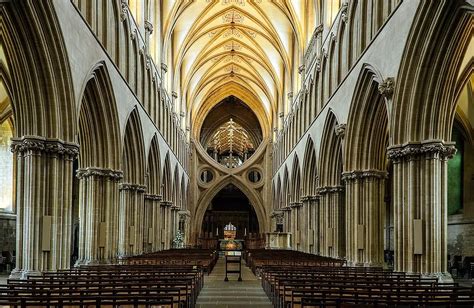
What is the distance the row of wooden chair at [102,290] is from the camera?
855 cm

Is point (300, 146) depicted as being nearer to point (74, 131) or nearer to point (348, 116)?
point (348, 116)

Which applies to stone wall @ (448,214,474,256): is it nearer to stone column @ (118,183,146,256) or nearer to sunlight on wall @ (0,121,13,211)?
stone column @ (118,183,146,256)

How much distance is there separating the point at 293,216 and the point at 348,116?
20.3 m

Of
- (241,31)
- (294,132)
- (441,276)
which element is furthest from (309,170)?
(441,276)

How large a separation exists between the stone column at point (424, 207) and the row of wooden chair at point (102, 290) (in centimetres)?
648

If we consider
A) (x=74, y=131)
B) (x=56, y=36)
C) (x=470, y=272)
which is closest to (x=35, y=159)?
(x=74, y=131)

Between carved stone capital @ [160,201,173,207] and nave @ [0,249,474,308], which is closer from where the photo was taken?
nave @ [0,249,474,308]

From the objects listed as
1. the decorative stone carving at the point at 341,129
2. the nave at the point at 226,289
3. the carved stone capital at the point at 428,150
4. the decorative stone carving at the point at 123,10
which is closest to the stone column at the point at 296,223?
the nave at the point at 226,289

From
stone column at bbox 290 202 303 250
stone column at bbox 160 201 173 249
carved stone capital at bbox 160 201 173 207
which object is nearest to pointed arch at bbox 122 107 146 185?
carved stone capital at bbox 160 201 173 207

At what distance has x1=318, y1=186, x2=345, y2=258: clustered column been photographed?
94.6ft

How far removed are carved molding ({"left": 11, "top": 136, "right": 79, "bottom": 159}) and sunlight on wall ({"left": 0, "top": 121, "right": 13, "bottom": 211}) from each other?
1318 cm

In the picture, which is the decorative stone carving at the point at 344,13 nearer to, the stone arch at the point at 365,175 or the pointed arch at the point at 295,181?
the stone arch at the point at 365,175

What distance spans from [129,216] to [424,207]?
16.3 meters

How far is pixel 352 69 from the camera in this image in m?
23.5
